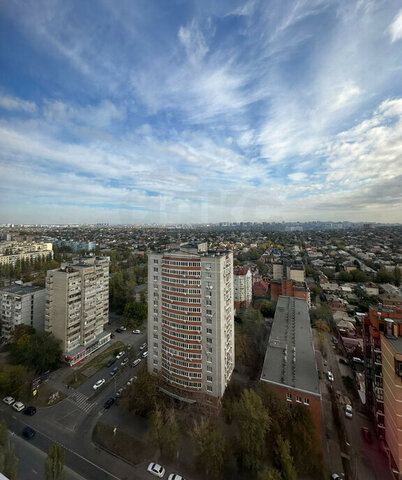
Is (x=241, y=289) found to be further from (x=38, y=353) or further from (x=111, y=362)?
(x=38, y=353)

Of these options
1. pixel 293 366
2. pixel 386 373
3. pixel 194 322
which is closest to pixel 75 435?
pixel 194 322

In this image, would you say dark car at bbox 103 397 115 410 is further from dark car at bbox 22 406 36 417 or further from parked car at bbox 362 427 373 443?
parked car at bbox 362 427 373 443

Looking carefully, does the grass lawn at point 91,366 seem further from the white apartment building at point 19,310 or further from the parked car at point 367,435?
the parked car at point 367,435

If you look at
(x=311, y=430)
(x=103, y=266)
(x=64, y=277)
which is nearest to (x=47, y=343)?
(x=64, y=277)

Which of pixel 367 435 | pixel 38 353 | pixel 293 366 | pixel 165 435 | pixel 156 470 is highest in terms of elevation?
pixel 293 366

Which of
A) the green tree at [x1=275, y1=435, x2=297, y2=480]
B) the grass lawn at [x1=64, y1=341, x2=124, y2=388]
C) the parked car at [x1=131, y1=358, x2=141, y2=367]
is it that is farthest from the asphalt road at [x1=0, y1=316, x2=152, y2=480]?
the green tree at [x1=275, y1=435, x2=297, y2=480]
